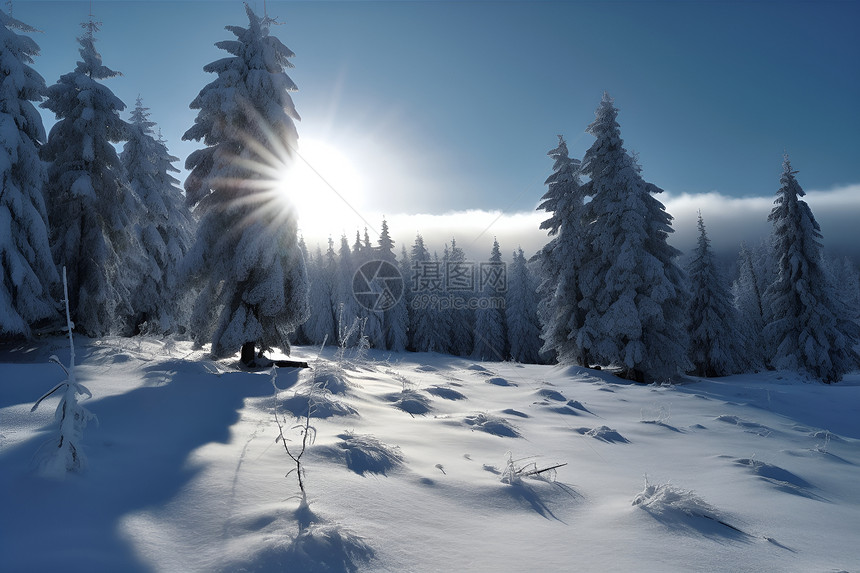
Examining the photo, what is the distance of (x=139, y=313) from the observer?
74.1 ft

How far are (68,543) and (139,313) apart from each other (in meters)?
24.5

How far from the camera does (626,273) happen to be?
63.6ft

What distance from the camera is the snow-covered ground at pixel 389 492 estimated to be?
8.48 ft

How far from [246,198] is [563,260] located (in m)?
16.1

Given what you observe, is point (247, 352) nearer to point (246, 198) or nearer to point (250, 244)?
point (250, 244)

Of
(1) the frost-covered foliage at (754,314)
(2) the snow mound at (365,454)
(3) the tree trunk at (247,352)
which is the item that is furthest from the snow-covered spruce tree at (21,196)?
(1) the frost-covered foliage at (754,314)

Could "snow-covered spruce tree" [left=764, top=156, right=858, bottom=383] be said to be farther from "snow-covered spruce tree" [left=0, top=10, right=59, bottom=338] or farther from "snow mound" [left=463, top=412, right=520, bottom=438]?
"snow-covered spruce tree" [left=0, top=10, right=59, bottom=338]

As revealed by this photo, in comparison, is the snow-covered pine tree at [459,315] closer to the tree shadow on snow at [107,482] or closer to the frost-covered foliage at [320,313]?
the frost-covered foliage at [320,313]

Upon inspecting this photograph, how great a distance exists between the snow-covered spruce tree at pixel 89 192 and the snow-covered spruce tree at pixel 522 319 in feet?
117

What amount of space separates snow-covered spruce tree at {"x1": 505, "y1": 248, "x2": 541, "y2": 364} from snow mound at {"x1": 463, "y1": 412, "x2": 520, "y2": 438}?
37149mm

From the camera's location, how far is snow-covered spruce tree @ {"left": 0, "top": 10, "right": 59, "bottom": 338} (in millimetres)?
11930

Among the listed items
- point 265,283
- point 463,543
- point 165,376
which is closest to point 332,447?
point 463,543

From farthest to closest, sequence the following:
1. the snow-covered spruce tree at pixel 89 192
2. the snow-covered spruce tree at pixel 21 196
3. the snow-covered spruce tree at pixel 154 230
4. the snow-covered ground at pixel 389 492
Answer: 1. the snow-covered spruce tree at pixel 154 230
2. the snow-covered spruce tree at pixel 89 192
3. the snow-covered spruce tree at pixel 21 196
4. the snow-covered ground at pixel 389 492

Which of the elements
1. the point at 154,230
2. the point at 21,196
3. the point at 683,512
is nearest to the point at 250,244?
the point at 21,196
